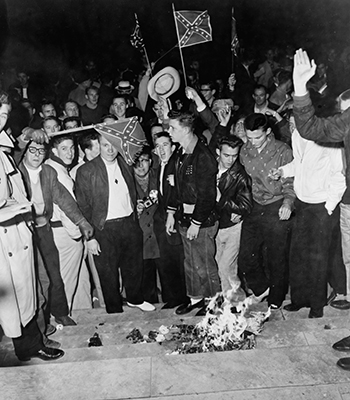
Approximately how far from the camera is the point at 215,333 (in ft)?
14.2

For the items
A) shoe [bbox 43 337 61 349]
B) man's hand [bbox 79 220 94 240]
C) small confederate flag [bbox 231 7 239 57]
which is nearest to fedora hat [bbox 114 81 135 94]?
small confederate flag [bbox 231 7 239 57]

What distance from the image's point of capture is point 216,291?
4887 mm

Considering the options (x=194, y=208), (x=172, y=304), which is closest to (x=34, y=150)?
(x=194, y=208)

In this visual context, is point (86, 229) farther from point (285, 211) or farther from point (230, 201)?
point (285, 211)

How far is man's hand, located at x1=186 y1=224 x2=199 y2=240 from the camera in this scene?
4.60 m

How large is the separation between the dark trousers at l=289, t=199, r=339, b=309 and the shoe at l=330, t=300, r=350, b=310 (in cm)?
18

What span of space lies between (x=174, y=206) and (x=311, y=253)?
1529mm

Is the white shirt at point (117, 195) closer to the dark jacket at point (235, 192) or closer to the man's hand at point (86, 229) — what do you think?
the man's hand at point (86, 229)

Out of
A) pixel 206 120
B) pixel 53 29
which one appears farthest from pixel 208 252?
pixel 53 29

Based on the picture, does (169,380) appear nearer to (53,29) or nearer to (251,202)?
(251,202)

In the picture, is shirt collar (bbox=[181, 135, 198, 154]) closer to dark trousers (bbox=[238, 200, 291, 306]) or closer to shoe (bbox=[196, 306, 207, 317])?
dark trousers (bbox=[238, 200, 291, 306])

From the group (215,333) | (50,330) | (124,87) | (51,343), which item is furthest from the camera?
(124,87)

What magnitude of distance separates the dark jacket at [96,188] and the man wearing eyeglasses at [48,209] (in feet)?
0.31

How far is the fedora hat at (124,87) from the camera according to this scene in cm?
562
